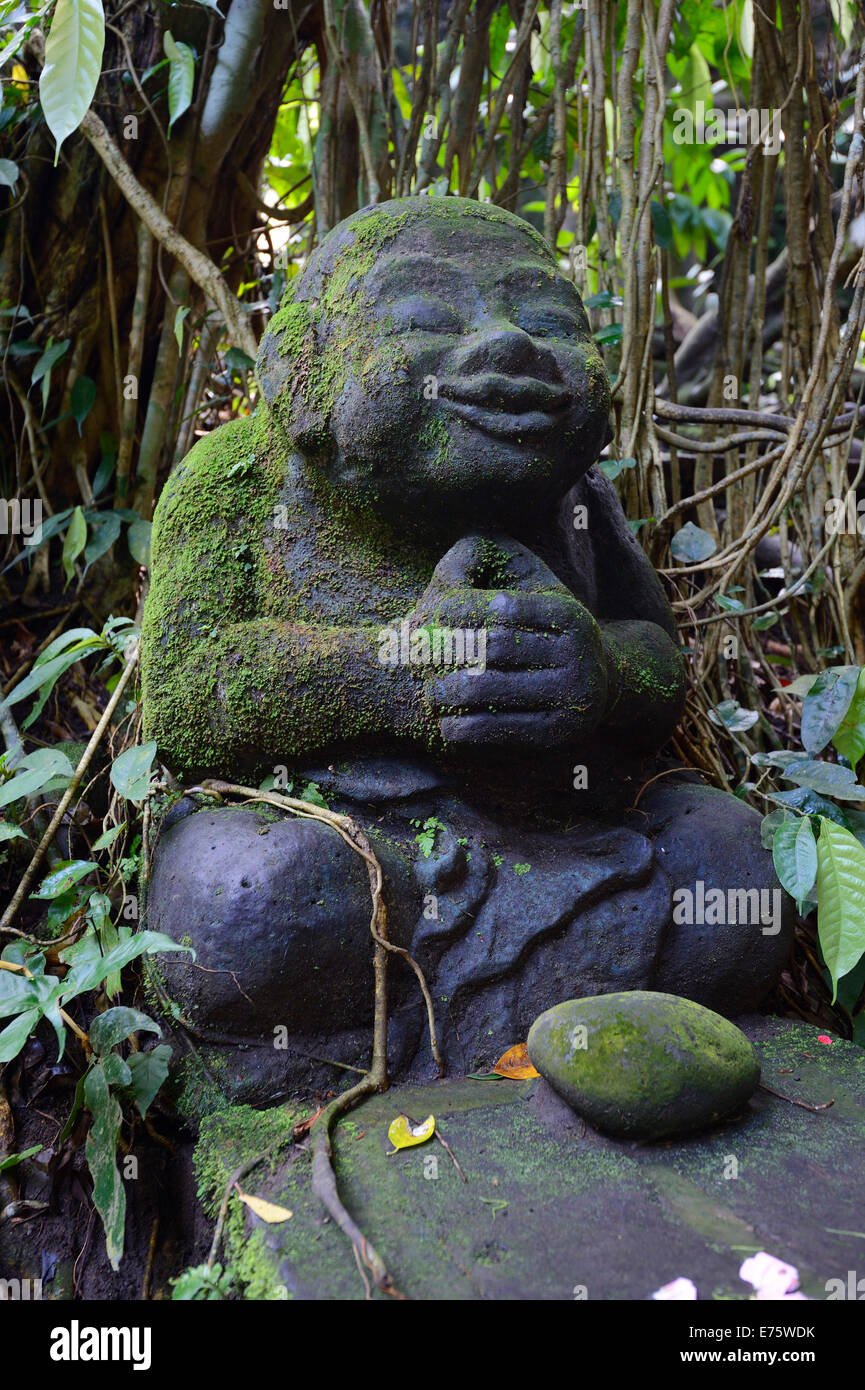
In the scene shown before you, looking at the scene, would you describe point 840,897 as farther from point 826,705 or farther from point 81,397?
point 81,397

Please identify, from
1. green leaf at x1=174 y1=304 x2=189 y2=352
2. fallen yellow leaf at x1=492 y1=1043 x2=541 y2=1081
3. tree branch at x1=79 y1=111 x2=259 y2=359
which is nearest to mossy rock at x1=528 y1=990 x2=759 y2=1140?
fallen yellow leaf at x1=492 y1=1043 x2=541 y2=1081

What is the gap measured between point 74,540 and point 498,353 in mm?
1834

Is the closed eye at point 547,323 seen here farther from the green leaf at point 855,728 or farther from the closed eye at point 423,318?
the green leaf at point 855,728

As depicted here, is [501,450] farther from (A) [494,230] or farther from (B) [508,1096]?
(B) [508,1096]

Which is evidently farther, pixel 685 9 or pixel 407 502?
pixel 685 9

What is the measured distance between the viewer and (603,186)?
341 centimetres

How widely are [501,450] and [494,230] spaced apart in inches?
21.5

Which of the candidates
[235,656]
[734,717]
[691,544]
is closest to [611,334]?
[691,544]

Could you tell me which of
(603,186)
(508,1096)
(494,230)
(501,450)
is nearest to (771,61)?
(603,186)

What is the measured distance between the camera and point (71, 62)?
76.9 inches

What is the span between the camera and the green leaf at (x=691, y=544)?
10.5 ft

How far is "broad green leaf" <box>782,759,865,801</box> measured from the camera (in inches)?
95.5

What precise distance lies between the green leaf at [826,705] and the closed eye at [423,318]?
1.29 meters

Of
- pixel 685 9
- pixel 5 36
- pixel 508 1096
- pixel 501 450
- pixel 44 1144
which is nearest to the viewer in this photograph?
pixel 508 1096
